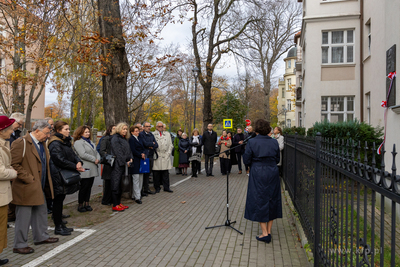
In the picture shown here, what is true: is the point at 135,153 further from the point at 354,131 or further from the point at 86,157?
the point at 354,131

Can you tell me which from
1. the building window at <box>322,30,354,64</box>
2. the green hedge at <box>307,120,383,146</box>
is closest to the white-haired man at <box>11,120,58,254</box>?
the green hedge at <box>307,120,383,146</box>

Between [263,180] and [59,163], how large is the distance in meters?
3.51

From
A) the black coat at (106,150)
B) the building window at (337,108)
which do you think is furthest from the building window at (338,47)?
the black coat at (106,150)

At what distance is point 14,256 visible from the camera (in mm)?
4703

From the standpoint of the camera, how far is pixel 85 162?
730cm

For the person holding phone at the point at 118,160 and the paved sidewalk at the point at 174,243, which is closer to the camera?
the paved sidewalk at the point at 174,243

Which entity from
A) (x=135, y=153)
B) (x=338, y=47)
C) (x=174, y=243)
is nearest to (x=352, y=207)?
(x=174, y=243)

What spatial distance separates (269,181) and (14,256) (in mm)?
3997

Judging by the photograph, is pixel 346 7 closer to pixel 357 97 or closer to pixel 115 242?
pixel 357 97

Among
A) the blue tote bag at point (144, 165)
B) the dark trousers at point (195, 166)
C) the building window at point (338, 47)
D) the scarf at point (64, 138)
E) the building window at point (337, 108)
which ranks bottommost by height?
the dark trousers at point (195, 166)

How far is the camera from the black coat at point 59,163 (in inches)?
216

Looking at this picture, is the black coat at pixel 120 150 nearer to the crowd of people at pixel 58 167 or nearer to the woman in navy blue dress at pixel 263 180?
the crowd of people at pixel 58 167

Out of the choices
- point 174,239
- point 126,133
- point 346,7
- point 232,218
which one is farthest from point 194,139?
point 346,7

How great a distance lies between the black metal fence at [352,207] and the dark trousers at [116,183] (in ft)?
14.4
